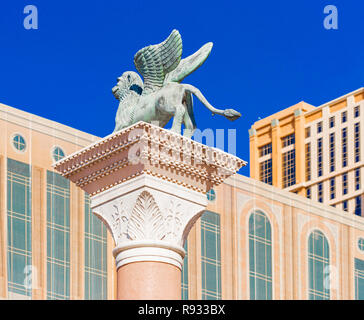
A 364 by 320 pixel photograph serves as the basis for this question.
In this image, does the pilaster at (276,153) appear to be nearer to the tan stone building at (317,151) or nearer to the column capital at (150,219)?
the tan stone building at (317,151)

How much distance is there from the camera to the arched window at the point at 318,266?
87.9 metres

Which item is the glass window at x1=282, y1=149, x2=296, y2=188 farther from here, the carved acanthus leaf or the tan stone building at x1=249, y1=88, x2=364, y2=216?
the carved acanthus leaf

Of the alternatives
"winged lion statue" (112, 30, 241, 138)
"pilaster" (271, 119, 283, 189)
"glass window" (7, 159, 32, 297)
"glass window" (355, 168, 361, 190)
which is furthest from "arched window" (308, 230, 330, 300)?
"pilaster" (271, 119, 283, 189)

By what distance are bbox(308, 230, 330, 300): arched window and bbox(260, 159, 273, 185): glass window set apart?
86587 mm

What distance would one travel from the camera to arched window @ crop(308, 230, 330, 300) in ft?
289

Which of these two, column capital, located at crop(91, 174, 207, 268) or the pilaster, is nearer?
column capital, located at crop(91, 174, 207, 268)

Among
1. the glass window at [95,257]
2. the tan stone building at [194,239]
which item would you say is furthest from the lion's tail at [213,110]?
the glass window at [95,257]

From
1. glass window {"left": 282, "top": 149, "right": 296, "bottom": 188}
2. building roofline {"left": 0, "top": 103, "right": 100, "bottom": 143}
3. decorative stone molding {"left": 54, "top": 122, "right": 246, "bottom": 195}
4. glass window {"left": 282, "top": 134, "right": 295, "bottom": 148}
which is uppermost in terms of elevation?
glass window {"left": 282, "top": 134, "right": 295, "bottom": 148}

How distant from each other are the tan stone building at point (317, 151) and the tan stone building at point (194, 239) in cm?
7017

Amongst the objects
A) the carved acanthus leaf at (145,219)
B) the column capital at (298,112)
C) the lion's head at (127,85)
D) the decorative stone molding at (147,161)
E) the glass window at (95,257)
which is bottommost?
the carved acanthus leaf at (145,219)

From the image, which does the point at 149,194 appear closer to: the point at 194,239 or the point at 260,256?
the point at 194,239
